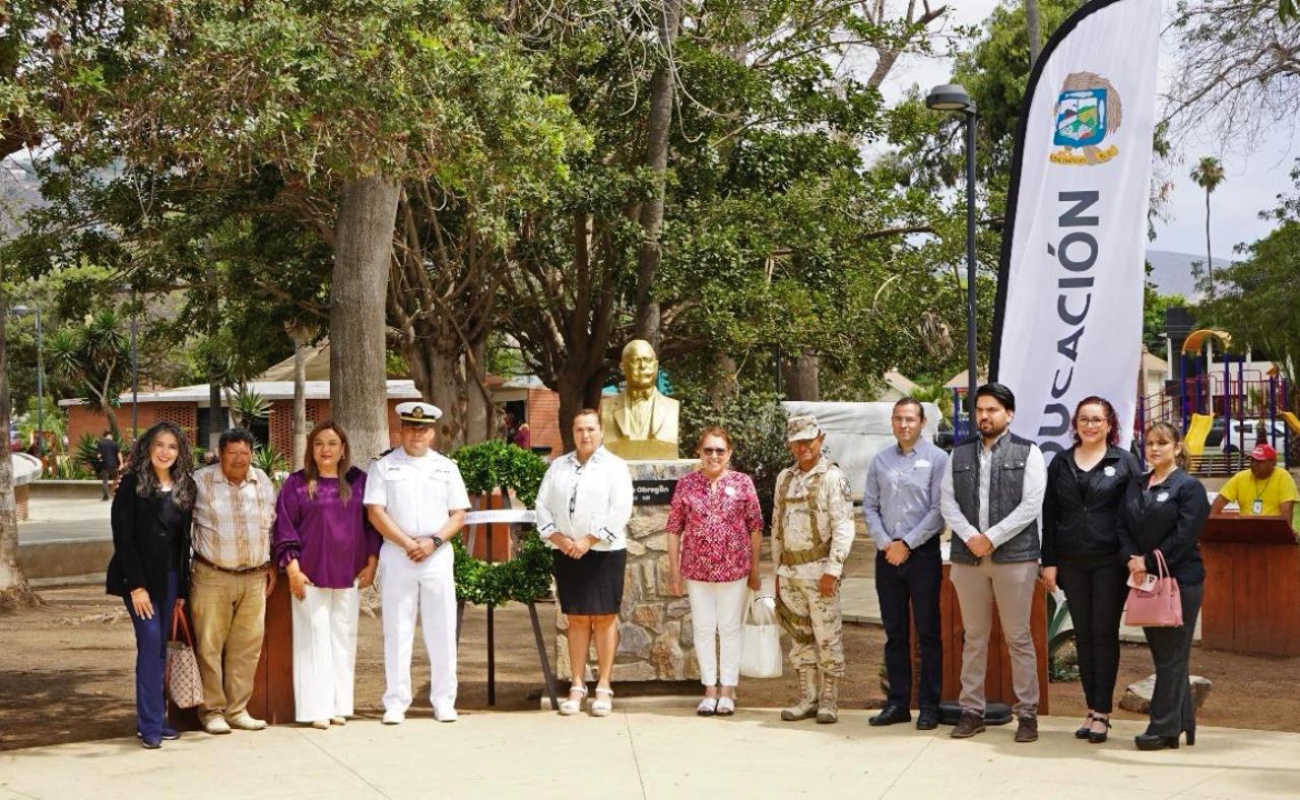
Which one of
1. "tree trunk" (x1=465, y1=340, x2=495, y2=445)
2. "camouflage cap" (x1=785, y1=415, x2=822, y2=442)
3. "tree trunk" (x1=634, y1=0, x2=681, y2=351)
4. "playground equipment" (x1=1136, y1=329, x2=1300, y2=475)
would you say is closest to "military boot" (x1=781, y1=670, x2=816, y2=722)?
"camouflage cap" (x1=785, y1=415, x2=822, y2=442)

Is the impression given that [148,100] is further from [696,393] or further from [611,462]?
[696,393]

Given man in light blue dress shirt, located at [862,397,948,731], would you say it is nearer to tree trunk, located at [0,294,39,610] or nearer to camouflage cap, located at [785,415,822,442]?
camouflage cap, located at [785,415,822,442]

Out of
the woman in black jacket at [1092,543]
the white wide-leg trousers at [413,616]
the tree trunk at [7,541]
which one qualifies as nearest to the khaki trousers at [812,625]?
the woman in black jacket at [1092,543]

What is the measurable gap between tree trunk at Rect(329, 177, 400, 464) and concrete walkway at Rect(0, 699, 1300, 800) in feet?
18.7

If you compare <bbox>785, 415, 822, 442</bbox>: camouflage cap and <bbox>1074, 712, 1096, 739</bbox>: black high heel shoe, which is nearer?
<bbox>1074, 712, 1096, 739</bbox>: black high heel shoe

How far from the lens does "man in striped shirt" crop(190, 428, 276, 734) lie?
8.69m

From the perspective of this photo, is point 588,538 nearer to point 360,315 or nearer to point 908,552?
point 908,552

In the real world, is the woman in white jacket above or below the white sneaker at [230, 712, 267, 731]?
above

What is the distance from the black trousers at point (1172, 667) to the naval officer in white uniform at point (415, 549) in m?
3.83

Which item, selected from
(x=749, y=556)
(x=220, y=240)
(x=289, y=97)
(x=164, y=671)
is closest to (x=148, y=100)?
(x=289, y=97)

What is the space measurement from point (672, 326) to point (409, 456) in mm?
14248

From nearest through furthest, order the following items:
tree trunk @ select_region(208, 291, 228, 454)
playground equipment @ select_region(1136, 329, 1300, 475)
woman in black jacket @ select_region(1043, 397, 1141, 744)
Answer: woman in black jacket @ select_region(1043, 397, 1141, 744) < playground equipment @ select_region(1136, 329, 1300, 475) < tree trunk @ select_region(208, 291, 228, 454)

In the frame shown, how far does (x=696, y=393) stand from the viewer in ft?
76.0

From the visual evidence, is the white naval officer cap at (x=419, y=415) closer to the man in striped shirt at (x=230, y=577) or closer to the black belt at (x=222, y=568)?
the man in striped shirt at (x=230, y=577)
